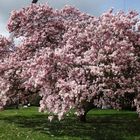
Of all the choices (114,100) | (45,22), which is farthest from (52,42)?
(114,100)

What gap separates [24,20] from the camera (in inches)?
1142

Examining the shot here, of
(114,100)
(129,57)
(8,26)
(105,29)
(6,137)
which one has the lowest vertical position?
(6,137)

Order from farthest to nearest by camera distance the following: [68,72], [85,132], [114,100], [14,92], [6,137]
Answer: [14,92]
[114,100]
[85,132]
[68,72]
[6,137]

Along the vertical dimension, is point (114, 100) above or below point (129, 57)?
below

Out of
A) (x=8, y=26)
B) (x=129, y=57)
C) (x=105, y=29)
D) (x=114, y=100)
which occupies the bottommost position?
(x=114, y=100)

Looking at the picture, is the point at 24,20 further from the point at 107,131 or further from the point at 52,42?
the point at 107,131

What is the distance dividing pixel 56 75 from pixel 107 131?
→ 14.9ft

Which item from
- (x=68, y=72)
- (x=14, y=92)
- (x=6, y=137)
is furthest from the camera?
(x=14, y=92)

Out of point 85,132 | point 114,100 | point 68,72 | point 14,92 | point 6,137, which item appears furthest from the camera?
point 14,92

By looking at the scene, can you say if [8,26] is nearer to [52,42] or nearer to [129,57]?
[52,42]

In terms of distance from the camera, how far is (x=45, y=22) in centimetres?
2916

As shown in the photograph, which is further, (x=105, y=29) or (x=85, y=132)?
(x=85, y=132)

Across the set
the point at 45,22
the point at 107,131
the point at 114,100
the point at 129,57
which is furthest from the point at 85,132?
the point at 45,22

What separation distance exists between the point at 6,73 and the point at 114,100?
20.9ft
